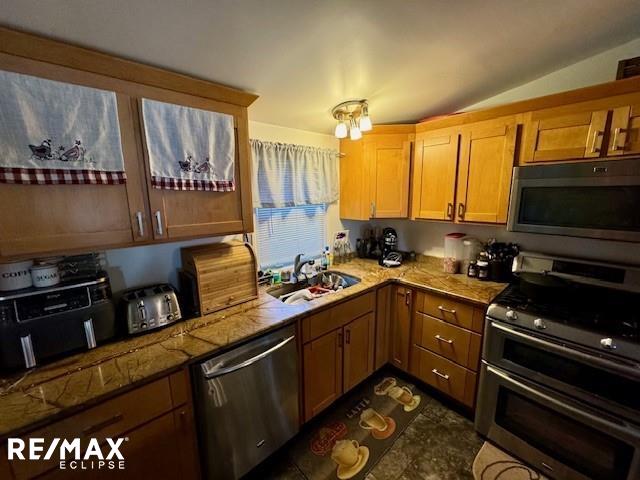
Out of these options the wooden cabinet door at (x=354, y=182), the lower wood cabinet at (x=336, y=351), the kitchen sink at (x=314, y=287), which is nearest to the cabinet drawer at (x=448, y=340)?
the lower wood cabinet at (x=336, y=351)

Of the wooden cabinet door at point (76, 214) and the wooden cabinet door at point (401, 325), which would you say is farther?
the wooden cabinet door at point (401, 325)

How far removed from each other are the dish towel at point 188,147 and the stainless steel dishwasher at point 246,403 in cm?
90

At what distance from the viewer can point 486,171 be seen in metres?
1.88

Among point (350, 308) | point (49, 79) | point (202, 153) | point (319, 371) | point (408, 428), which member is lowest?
point (408, 428)

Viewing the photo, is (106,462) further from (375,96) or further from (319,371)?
(375,96)

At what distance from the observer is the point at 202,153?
139 cm

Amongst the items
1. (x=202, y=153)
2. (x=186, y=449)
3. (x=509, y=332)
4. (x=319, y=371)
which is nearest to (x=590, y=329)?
(x=509, y=332)

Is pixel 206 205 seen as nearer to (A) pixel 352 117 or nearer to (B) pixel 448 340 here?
(A) pixel 352 117

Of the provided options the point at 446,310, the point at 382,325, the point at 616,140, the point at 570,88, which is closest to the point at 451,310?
the point at 446,310

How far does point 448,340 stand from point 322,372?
94 centimetres

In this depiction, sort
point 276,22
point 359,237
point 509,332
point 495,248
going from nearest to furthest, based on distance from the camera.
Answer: point 276,22 → point 509,332 → point 495,248 → point 359,237

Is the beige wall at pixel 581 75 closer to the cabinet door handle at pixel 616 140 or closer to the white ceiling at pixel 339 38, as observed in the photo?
the white ceiling at pixel 339 38

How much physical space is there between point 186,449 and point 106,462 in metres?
0.31

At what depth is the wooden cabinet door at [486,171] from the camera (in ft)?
5.85
